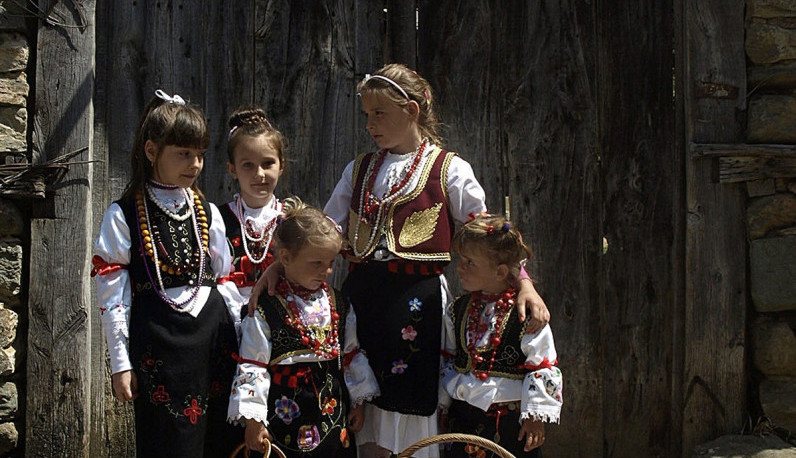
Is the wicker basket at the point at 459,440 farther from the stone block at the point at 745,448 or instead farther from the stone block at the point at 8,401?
the stone block at the point at 8,401

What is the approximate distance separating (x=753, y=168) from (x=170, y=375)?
235 centimetres

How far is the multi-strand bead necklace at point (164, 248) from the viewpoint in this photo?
2846mm

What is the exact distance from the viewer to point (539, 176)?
3908mm

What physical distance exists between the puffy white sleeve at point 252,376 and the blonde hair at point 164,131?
566mm

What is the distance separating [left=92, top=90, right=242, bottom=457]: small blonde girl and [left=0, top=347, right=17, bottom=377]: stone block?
0.86 metres

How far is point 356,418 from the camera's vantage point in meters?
3.11

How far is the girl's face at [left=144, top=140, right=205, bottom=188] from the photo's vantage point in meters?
2.91

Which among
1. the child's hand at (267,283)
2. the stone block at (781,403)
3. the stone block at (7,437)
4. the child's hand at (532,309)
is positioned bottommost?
the stone block at (7,437)

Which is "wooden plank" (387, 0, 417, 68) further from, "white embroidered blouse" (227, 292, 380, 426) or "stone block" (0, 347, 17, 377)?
"stone block" (0, 347, 17, 377)

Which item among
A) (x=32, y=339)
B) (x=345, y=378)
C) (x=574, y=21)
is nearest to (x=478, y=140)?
(x=574, y=21)

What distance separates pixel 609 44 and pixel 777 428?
1.69 metres

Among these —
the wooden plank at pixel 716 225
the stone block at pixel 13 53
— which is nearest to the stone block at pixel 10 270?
the stone block at pixel 13 53

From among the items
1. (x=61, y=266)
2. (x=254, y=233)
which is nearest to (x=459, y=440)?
(x=254, y=233)

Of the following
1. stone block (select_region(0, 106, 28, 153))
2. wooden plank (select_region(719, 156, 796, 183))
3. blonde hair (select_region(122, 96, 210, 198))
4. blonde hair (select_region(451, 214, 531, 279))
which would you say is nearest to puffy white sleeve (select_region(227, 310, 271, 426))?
blonde hair (select_region(122, 96, 210, 198))
